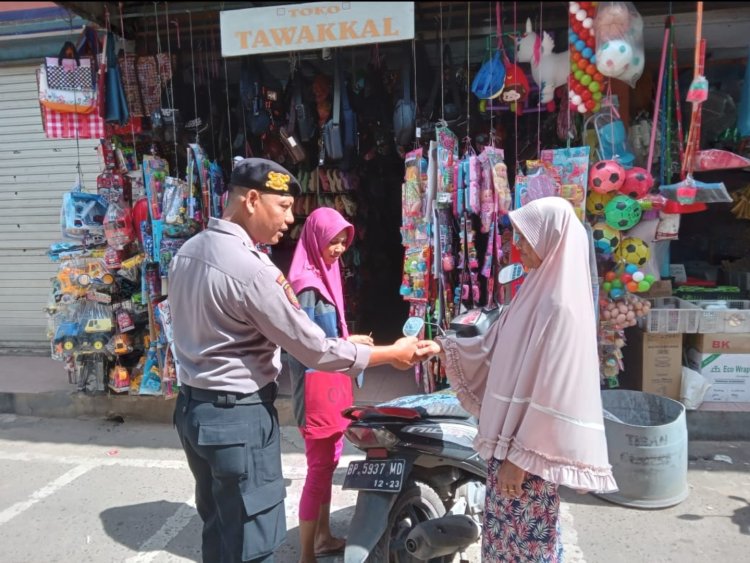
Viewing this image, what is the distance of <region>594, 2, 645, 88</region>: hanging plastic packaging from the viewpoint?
355 centimetres

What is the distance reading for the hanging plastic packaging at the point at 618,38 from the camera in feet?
11.6

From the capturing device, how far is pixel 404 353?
2350 millimetres

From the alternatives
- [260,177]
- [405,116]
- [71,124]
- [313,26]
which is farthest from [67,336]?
[260,177]

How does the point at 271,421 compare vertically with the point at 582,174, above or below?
below

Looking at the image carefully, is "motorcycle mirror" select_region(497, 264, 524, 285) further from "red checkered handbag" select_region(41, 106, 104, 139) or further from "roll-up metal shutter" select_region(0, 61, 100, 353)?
"roll-up metal shutter" select_region(0, 61, 100, 353)

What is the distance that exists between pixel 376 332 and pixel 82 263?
11.2ft

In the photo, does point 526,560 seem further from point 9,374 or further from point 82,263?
point 9,374

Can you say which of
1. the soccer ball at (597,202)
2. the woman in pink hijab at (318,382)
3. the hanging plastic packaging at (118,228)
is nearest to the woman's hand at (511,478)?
the woman in pink hijab at (318,382)

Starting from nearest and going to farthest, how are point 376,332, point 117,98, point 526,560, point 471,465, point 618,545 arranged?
1. point 526,560
2. point 471,465
3. point 618,545
4. point 117,98
5. point 376,332

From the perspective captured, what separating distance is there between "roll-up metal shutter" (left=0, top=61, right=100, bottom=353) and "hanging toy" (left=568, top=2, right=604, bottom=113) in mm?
4895

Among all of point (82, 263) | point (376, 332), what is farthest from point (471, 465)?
point (376, 332)

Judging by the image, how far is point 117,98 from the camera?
4613mm

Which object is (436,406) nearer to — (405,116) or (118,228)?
(405,116)

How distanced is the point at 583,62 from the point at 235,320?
121 inches
